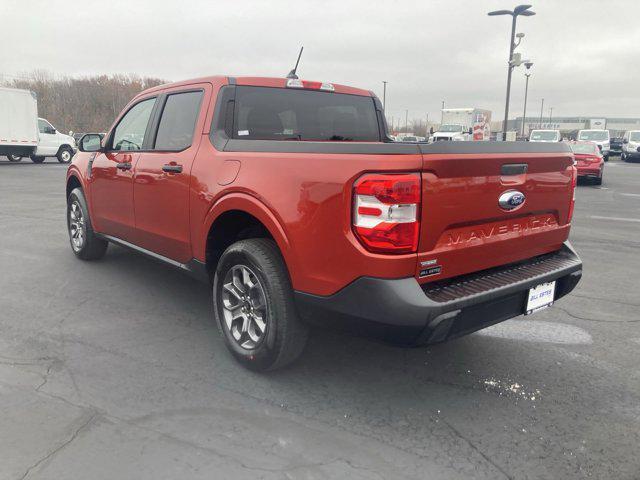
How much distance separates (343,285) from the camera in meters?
2.66

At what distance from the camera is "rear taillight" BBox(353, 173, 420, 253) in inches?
97.4

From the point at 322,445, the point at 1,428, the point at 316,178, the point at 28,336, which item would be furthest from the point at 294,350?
the point at 28,336

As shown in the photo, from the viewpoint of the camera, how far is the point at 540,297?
313 centimetres

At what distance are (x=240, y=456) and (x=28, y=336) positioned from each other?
2.24 meters

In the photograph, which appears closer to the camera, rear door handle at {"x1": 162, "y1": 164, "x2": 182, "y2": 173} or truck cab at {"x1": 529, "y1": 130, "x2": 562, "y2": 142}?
rear door handle at {"x1": 162, "y1": 164, "x2": 182, "y2": 173}

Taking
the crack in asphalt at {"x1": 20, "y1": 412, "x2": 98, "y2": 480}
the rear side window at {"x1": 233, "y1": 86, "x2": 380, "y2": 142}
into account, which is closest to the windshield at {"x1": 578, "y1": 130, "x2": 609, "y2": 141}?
the rear side window at {"x1": 233, "y1": 86, "x2": 380, "y2": 142}

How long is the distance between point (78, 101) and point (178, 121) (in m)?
61.8

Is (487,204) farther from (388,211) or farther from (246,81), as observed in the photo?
(246,81)

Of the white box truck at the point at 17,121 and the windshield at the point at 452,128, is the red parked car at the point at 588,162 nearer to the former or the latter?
the white box truck at the point at 17,121

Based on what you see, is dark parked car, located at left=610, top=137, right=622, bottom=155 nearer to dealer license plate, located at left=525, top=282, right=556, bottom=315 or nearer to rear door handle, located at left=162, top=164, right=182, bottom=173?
dealer license plate, located at left=525, top=282, right=556, bottom=315

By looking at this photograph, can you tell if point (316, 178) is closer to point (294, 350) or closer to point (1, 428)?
point (294, 350)

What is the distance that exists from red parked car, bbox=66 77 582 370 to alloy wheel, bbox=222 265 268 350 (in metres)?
0.01

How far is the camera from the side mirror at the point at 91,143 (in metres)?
5.29

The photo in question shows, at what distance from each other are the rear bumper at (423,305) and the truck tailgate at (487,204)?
0.08 metres
